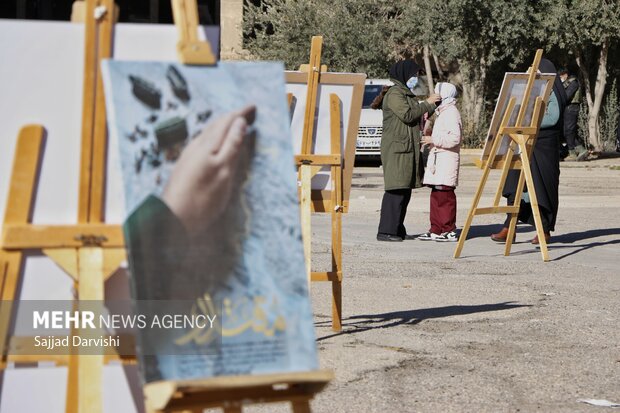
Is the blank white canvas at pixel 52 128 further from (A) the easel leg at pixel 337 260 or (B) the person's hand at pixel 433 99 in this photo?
(B) the person's hand at pixel 433 99

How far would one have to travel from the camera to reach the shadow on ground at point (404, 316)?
29.9 feet

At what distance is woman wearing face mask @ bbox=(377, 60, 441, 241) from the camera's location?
14.4 metres

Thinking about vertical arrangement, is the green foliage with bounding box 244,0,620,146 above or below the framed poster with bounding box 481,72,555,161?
above

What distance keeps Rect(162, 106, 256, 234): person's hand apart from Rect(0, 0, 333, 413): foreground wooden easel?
0.25 meters

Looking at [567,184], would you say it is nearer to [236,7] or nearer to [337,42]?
[337,42]

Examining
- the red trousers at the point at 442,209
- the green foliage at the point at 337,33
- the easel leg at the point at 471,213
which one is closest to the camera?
the easel leg at the point at 471,213

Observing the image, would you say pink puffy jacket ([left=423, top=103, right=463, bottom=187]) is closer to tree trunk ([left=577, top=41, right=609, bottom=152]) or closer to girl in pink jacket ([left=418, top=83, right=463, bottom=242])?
girl in pink jacket ([left=418, top=83, right=463, bottom=242])

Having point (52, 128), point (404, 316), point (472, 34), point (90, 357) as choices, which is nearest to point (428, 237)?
point (404, 316)

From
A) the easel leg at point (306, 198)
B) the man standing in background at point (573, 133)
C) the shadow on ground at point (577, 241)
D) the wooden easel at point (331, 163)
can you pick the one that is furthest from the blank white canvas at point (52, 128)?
the man standing in background at point (573, 133)

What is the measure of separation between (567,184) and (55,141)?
2171 cm

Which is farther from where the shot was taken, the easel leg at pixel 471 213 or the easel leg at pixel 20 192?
the easel leg at pixel 471 213

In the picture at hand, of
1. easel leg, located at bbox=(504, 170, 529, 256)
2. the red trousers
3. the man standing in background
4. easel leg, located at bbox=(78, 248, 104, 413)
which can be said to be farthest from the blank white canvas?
the man standing in background

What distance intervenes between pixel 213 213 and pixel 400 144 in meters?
10.7

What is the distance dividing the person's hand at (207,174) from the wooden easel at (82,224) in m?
0.45
